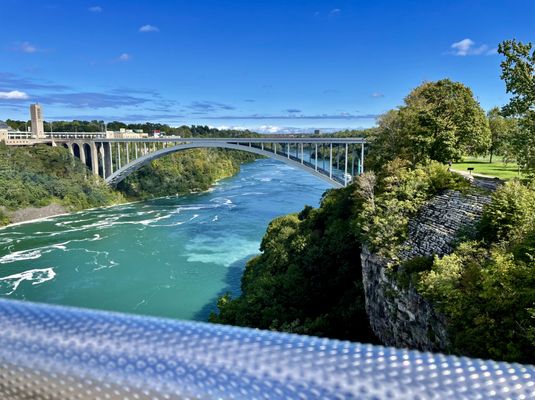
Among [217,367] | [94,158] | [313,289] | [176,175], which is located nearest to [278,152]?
[176,175]

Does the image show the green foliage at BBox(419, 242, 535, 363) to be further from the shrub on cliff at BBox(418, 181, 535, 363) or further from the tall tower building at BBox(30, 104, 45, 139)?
the tall tower building at BBox(30, 104, 45, 139)

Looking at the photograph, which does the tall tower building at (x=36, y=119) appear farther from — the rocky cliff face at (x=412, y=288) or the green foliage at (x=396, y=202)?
the rocky cliff face at (x=412, y=288)

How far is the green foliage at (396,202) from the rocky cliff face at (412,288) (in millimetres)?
183

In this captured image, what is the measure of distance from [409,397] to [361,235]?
8.25 m

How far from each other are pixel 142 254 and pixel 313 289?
10143mm

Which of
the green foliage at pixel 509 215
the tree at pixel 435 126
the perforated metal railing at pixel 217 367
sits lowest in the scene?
the green foliage at pixel 509 215

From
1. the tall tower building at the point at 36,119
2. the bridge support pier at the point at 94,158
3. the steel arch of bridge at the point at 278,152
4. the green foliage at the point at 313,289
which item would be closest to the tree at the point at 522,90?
the green foliage at the point at 313,289

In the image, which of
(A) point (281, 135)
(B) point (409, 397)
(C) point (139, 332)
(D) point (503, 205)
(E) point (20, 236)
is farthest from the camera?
(A) point (281, 135)

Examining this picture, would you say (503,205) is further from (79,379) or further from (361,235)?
(79,379)

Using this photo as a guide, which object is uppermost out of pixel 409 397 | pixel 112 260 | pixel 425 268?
pixel 409 397

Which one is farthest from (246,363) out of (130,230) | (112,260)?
(130,230)

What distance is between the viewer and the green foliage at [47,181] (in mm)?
26531

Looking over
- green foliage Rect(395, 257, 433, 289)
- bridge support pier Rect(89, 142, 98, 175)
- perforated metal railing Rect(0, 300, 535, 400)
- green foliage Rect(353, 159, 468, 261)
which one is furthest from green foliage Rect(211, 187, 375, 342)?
bridge support pier Rect(89, 142, 98, 175)

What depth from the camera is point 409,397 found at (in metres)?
0.52
